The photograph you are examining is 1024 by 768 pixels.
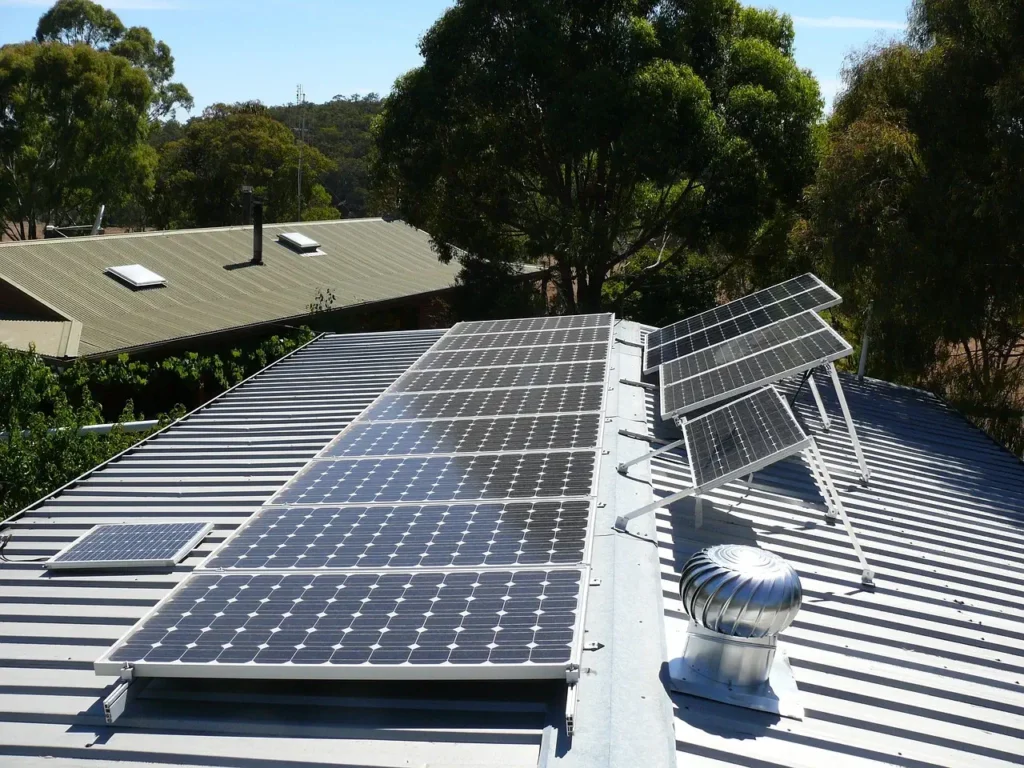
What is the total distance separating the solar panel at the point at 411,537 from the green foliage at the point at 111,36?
240 feet

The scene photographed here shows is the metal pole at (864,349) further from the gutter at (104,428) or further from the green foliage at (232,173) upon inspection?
the green foliage at (232,173)

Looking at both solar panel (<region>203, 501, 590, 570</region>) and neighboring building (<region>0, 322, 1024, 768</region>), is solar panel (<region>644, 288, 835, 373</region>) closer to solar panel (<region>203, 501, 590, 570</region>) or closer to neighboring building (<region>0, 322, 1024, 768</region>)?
neighboring building (<region>0, 322, 1024, 768</region>)

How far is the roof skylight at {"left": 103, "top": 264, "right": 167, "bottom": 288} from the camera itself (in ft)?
85.0

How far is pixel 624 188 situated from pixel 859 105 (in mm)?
8414

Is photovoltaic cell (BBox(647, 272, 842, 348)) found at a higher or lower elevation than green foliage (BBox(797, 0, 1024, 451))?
lower

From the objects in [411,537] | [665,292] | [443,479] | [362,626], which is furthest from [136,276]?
[362,626]

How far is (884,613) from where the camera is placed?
7.54 m

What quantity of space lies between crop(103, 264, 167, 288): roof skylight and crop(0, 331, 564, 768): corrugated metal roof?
16.7m

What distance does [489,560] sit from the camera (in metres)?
6.12

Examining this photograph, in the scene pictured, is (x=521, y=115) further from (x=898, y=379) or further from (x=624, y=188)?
(x=898, y=379)

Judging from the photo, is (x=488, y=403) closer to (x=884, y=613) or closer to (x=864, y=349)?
(x=884, y=613)

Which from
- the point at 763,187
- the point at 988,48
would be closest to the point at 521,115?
the point at 763,187

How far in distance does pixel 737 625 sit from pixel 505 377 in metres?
6.35

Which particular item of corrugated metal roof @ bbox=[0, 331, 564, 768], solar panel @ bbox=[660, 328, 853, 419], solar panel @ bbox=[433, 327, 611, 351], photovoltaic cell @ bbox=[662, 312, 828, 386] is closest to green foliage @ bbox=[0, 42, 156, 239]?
solar panel @ bbox=[433, 327, 611, 351]
